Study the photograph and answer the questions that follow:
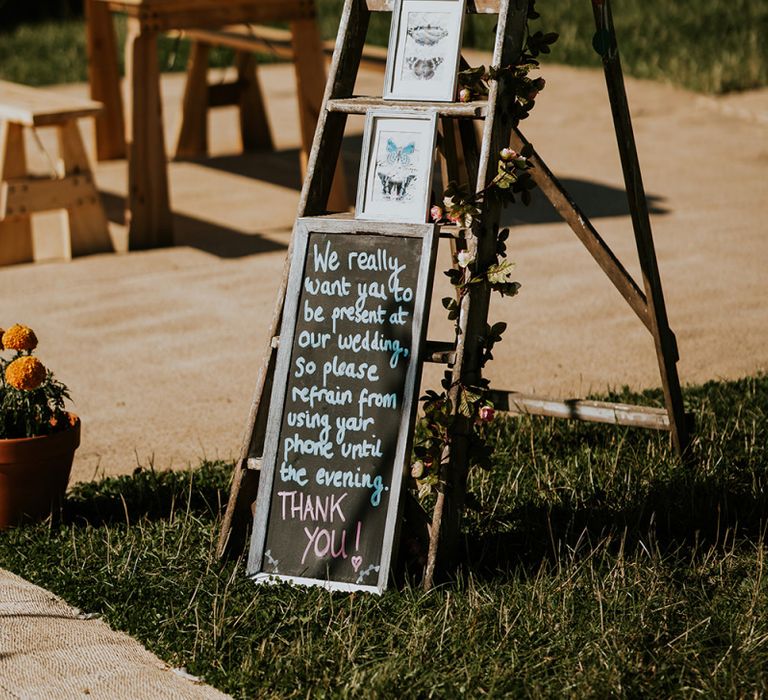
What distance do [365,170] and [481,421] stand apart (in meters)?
0.74

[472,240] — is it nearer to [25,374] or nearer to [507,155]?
[507,155]

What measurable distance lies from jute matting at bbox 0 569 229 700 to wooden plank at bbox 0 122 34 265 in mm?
3973

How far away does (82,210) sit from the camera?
7188 mm

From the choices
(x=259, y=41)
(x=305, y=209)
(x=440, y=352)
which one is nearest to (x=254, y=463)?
(x=440, y=352)

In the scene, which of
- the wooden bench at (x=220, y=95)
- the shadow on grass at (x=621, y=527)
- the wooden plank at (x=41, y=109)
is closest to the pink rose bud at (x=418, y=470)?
the shadow on grass at (x=621, y=527)

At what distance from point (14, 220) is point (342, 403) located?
163 inches

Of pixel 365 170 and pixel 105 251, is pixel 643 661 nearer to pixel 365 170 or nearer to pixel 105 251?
pixel 365 170

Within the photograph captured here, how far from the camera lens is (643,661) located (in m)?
3.04

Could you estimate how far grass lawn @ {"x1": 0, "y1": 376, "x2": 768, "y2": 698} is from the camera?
2992mm

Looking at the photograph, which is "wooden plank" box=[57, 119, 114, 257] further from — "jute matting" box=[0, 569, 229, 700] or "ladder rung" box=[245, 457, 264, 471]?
"jute matting" box=[0, 569, 229, 700]

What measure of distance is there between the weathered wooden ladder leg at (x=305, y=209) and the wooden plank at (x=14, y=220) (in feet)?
12.5

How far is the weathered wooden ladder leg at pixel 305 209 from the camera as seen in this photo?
3535 millimetres

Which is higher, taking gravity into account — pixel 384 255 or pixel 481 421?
pixel 384 255

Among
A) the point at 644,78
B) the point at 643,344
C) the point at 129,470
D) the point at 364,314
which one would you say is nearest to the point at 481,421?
the point at 364,314
